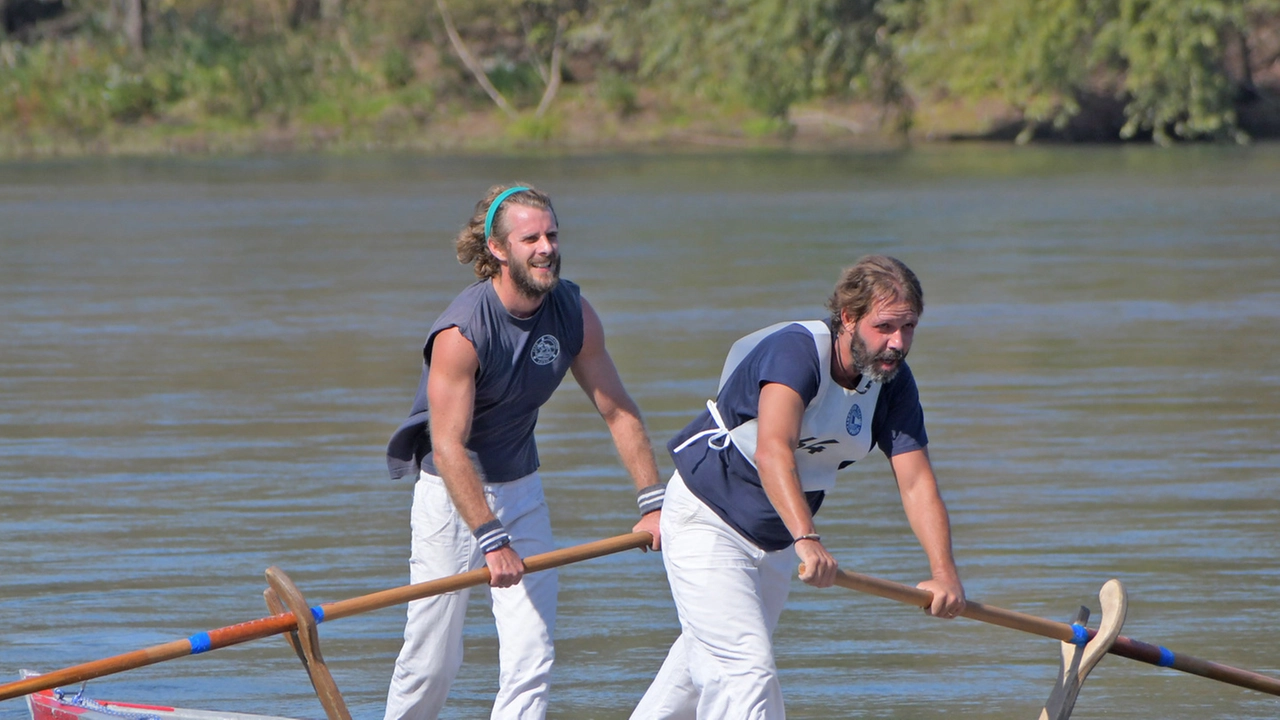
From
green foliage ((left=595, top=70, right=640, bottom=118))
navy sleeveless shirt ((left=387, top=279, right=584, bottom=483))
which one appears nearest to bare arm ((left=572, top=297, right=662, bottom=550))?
navy sleeveless shirt ((left=387, top=279, right=584, bottom=483))

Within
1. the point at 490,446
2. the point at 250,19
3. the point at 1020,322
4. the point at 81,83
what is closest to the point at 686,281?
the point at 1020,322

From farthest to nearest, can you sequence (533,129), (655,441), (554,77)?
1. (554,77)
2. (533,129)
3. (655,441)

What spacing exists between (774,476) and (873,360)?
418 millimetres

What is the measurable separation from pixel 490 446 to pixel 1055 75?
3984 centimetres

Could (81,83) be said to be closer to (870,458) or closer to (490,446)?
(870,458)

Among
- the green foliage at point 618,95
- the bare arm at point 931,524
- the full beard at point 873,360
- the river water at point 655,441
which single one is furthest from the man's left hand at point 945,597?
the green foliage at point 618,95

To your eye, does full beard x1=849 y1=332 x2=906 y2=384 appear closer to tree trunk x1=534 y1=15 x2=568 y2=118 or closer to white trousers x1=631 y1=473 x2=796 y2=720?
white trousers x1=631 y1=473 x2=796 y2=720

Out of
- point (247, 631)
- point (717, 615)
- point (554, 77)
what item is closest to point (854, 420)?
point (717, 615)

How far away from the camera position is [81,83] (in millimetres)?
55469

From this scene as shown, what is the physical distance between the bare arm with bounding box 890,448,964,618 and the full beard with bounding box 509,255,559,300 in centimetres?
112

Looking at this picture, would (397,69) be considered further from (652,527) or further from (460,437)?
(460,437)

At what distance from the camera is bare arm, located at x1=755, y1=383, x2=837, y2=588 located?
206 inches

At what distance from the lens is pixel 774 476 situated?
5246 mm

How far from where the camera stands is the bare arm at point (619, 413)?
6184 mm
